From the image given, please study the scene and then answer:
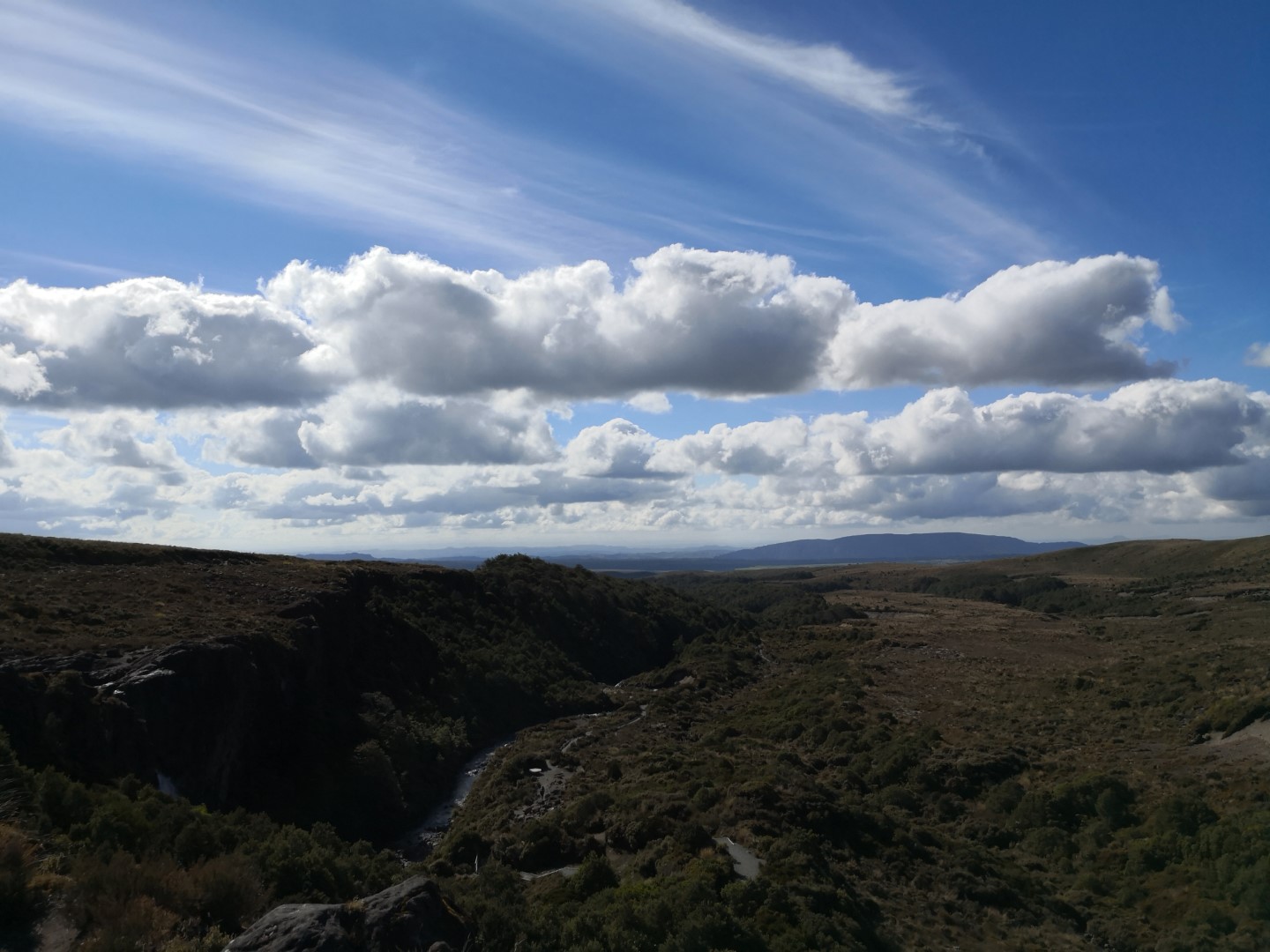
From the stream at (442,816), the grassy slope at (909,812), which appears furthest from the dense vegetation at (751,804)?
the stream at (442,816)

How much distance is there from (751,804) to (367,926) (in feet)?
46.3

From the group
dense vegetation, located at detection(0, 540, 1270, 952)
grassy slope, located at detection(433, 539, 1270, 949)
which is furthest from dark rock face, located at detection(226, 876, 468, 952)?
grassy slope, located at detection(433, 539, 1270, 949)

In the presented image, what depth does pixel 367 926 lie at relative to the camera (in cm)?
1013

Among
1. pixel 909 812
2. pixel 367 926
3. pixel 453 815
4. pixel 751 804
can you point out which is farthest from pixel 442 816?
pixel 367 926

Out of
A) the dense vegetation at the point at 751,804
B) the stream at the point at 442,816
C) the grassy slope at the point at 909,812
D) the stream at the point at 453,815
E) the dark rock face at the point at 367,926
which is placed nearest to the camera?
the dark rock face at the point at 367,926

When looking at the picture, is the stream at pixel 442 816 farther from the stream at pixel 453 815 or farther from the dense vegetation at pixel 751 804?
the dense vegetation at pixel 751 804

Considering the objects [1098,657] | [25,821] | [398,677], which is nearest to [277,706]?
[398,677]

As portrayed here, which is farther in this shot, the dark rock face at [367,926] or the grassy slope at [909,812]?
the grassy slope at [909,812]

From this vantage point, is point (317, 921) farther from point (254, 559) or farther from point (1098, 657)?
point (1098, 657)

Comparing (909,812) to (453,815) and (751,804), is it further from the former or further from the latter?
(453,815)

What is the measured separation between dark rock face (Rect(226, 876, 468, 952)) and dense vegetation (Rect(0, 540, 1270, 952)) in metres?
0.74

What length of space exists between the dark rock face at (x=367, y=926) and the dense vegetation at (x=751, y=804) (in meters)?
0.74

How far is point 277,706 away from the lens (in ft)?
96.4

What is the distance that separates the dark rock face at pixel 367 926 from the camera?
9.42 meters
